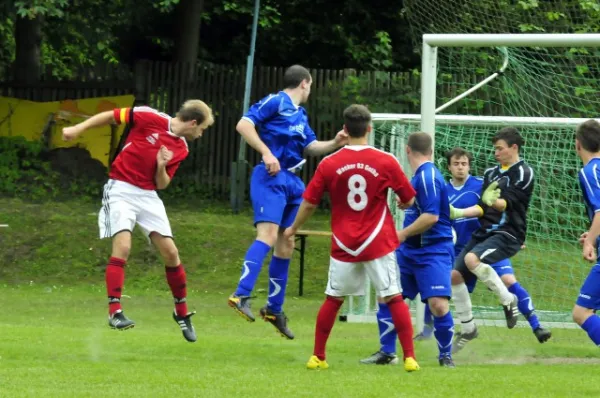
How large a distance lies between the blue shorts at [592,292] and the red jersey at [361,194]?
1.50m

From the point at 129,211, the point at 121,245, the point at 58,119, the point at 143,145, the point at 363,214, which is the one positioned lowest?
the point at 58,119

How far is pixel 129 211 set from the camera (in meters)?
10.5

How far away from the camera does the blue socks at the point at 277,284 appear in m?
10.9

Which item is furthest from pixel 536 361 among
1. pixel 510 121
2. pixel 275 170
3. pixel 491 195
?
pixel 510 121

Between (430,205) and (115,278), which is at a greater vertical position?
(430,205)

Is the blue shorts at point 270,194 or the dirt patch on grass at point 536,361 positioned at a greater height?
the blue shorts at point 270,194

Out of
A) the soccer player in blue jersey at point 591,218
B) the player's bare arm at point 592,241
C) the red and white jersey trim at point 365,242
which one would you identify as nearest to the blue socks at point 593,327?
the soccer player in blue jersey at point 591,218

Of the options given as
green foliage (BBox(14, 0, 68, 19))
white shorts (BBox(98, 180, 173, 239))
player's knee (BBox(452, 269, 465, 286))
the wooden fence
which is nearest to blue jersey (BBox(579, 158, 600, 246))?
player's knee (BBox(452, 269, 465, 286))

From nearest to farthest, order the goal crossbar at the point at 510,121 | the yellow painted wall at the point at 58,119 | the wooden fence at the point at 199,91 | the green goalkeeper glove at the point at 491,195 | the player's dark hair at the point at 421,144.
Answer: the player's dark hair at the point at 421,144 → the green goalkeeper glove at the point at 491,195 → the goal crossbar at the point at 510,121 → the yellow painted wall at the point at 58,119 → the wooden fence at the point at 199,91

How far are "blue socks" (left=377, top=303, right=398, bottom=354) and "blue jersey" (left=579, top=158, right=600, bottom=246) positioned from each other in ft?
6.31

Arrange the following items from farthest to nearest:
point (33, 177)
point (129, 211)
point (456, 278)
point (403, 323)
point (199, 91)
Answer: point (199, 91)
point (33, 177)
point (456, 278)
point (129, 211)
point (403, 323)

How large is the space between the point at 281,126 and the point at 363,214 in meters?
1.69

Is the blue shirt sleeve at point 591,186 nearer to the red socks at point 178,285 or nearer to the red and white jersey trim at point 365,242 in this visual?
the red and white jersey trim at point 365,242

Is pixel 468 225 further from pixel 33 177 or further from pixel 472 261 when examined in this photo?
pixel 33 177
